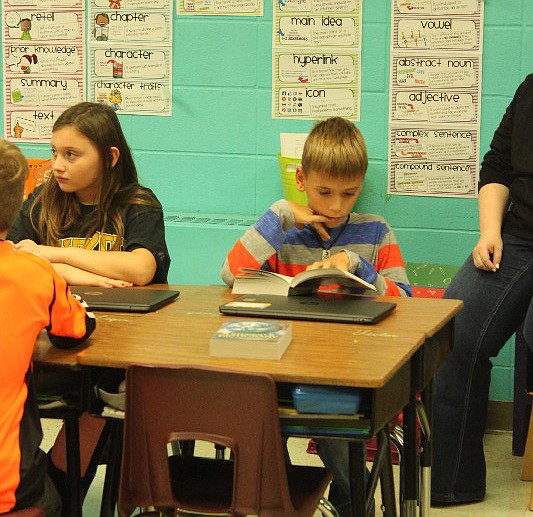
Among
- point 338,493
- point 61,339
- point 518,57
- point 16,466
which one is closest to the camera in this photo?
point 16,466

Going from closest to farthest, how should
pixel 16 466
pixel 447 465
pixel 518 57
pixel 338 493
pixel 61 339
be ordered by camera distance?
pixel 16 466
pixel 61 339
pixel 338 493
pixel 447 465
pixel 518 57

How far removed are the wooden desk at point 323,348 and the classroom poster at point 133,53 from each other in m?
1.72

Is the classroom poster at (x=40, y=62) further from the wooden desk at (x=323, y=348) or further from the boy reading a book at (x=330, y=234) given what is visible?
the wooden desk at (x=323, y=348)

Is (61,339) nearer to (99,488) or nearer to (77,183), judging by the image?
(77,183)

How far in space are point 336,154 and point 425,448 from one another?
0.79 m

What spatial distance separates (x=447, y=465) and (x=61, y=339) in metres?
1.60

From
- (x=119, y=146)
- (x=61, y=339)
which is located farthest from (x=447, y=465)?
(x=61, y=339)

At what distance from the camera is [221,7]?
150 inches

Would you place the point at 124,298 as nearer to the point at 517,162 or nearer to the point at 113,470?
the point at 113,470

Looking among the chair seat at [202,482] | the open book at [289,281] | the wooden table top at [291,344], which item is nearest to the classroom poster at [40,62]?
the open book at [289,281]

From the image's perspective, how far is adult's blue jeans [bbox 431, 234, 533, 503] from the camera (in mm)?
3029

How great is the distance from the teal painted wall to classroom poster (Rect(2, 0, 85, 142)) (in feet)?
0.54

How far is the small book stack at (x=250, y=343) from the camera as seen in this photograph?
179 centimetres

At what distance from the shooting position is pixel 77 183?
2723 millimetres
